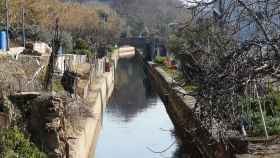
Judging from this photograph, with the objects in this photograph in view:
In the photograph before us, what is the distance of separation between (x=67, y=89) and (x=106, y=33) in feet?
182

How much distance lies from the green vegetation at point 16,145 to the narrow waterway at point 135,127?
2444 millimetres

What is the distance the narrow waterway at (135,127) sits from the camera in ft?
64.1

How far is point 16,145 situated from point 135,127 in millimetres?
14046

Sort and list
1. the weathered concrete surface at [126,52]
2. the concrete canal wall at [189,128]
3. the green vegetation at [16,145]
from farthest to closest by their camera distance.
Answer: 1. the weathered concrete surface at [126,52]
2. the concrete canal wall at [189,128]
3. the green vegetation at [16,145]

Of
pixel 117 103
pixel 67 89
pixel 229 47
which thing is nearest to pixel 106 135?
pixel 67 89

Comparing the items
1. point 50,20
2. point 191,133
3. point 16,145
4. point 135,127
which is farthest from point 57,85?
point 50,20

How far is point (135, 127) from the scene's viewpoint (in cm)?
2509

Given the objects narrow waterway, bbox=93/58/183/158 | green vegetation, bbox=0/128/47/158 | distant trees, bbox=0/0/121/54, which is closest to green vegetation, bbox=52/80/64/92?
narrow waterway, bbox=93/58/183/158

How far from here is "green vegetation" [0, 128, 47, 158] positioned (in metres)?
10.8

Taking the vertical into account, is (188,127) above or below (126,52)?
above

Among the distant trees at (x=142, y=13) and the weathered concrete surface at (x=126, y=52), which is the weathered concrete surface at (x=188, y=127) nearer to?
the weathered concrete surface at (x=126, y=52)

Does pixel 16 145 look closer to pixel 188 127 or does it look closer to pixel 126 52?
pixel 188 127

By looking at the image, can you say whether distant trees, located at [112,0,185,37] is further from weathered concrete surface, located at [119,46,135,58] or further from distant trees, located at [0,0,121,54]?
distant trees, located at [0,0,121,54]

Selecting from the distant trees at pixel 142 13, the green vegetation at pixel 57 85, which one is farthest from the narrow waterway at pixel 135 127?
the distant trees at pixel 142 13
